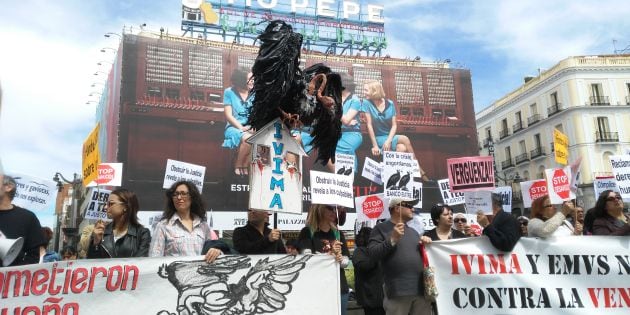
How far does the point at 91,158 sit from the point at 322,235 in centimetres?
468

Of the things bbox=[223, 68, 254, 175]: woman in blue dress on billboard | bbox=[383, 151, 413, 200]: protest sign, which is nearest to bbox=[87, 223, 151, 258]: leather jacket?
bbox=[383, 151, 413, 200]: protest sign

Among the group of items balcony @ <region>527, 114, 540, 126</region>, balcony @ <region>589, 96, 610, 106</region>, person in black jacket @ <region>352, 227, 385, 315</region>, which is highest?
balcony @ <region>589, 96, 610, 106</region>

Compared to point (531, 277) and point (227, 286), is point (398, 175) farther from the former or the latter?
point (227, 286)

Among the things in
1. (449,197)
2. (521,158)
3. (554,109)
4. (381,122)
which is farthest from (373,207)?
(521,158)

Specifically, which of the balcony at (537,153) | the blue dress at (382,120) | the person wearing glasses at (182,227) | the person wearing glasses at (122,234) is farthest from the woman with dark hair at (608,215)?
the balcony at (537,153)

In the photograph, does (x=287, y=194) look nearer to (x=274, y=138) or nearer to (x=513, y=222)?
(x=274, y=138)

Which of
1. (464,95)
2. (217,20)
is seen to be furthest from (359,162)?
(217,20)

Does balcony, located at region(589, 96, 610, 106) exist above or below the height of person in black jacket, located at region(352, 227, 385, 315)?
above

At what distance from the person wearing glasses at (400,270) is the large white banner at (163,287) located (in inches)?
25.3

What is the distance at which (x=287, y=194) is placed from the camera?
4184mm

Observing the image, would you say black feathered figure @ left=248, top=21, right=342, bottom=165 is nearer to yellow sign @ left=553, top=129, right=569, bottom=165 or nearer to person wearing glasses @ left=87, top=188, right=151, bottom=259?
person wearing glasses @ left=87, top=188, right=151, bottom=259

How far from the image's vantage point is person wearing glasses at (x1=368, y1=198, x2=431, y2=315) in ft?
13.5

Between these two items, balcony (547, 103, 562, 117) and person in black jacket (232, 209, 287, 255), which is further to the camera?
balcony (547, 103, 562, 117)

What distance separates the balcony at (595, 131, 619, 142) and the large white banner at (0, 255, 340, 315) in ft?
115
